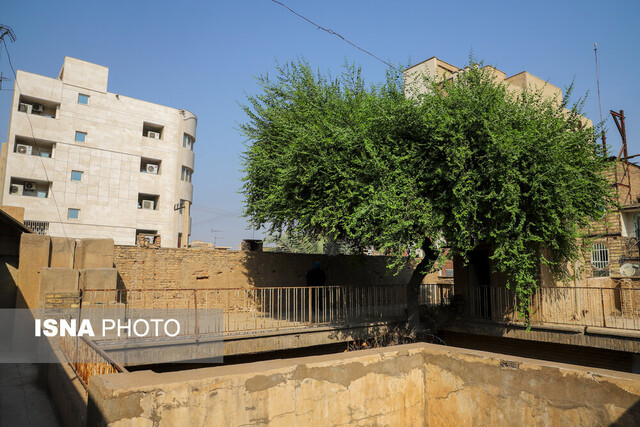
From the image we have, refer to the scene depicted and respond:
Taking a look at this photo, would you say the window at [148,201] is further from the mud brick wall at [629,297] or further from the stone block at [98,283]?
the mud brick wall at [629,297]

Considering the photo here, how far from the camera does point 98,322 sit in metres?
9.02

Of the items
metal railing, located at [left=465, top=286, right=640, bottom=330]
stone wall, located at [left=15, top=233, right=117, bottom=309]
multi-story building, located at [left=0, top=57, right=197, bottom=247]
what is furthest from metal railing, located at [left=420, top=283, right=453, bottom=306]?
multi-story building, located at [left=0, top=57, right=197, bottom=247]

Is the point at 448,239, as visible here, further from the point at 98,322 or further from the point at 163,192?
the point at 163,192

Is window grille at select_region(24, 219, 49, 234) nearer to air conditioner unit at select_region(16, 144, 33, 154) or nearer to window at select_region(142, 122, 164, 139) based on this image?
air conditioner unit at select_region(16, 144, 33, 154)

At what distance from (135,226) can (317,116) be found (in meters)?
25.1

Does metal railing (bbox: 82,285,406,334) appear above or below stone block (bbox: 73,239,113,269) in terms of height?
below

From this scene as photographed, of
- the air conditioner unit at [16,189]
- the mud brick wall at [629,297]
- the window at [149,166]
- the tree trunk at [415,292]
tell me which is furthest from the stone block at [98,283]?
the window at [149,166]

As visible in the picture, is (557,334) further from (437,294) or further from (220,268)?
(220,268)

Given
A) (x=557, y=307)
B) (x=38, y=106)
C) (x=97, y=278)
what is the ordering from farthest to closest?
1. (x=38, y=106)
2. (x=557, y=307)
3. (x=97, y=278)

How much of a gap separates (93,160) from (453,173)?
29756 millimetres

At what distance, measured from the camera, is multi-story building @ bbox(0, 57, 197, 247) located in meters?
29.0

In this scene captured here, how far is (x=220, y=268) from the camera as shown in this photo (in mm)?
15961

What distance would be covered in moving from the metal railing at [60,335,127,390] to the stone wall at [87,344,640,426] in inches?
27.7

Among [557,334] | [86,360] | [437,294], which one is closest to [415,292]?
[437,294]
